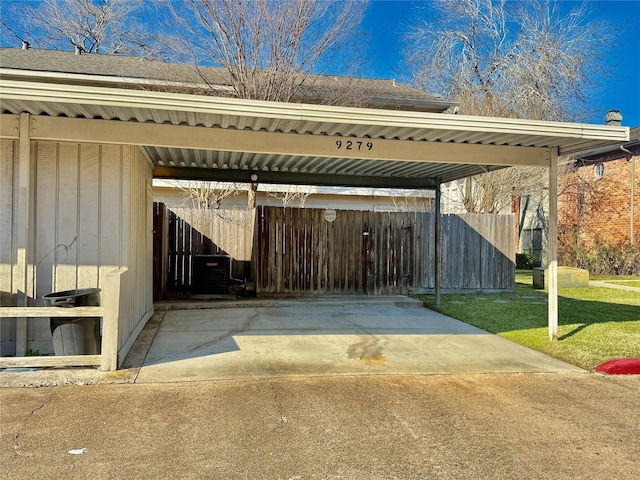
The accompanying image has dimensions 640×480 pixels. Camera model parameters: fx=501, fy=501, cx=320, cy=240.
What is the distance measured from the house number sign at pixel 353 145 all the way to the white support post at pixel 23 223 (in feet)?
12.2

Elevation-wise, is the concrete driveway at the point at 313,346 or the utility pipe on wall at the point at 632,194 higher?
the utility pipe on wall at the point at 632,194

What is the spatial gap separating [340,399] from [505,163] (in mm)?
4323

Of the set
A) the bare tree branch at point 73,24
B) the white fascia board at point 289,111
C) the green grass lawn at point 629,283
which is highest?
the bare tree branch at point 73,24

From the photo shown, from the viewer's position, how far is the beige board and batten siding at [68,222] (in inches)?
238

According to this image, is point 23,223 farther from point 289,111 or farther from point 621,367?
point 621,367

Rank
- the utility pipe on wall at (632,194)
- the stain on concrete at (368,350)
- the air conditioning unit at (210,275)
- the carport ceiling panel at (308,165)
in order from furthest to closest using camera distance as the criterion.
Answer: the utility pipe on wall at (632,194) < the air conditioning unit at (210,275) < the carport ceiling panel at (308,165) < the stain on concrete at (368,350)

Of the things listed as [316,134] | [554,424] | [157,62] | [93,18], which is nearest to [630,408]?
[554,424]

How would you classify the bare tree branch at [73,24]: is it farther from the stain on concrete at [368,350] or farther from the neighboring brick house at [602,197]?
the neighboring brick house at [602,197]

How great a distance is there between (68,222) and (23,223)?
22.2 inches

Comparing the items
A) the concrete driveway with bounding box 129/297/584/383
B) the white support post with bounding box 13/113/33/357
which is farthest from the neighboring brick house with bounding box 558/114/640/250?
the white support post with bounding box 13/113/33/357

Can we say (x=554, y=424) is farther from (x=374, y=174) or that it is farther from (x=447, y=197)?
(x=447, y=197)

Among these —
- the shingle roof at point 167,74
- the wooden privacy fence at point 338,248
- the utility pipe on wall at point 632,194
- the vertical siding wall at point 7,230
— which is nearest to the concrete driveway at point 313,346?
the vertical siding wall at point 7,230

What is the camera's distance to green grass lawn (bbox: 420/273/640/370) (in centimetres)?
681

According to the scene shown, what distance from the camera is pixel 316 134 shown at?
654cm
